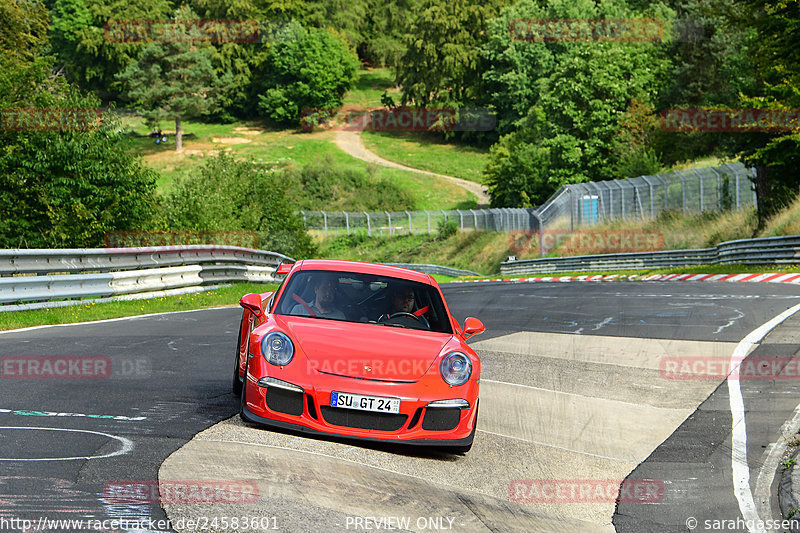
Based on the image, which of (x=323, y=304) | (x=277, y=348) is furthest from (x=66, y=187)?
(x=277, y=348)

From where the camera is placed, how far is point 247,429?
6547 mm

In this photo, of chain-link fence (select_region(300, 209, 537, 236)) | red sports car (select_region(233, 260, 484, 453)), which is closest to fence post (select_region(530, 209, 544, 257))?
chain-link fence (select_region(300, 209, 537, 236))

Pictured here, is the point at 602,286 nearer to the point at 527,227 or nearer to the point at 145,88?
the point at 527,227

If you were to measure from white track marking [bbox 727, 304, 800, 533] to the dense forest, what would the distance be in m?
17.3

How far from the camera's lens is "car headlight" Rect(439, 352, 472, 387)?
21.9ft

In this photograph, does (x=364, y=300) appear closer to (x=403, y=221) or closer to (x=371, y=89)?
(x=403, y=221)

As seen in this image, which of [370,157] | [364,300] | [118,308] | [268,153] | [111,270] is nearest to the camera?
[364,300]

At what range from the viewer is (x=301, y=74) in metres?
116

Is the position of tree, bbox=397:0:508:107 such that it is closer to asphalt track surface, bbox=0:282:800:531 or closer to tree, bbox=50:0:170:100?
tree, bbox=50:0:170:100

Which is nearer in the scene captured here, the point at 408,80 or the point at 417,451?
the point at 417,451

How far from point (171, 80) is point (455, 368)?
105 meters

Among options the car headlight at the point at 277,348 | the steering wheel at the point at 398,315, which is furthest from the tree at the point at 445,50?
the car headlight at the point at 277,348

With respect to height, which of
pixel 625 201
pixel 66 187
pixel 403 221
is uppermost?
pixel 66 187

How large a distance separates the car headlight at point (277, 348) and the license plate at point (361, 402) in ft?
1.52
